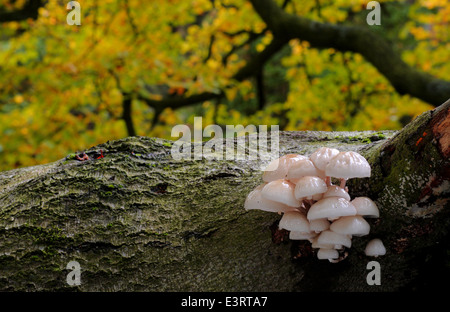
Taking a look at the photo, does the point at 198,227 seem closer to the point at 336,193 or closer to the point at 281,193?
the point at 281,193

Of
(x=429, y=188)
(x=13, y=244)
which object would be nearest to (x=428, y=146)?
(x=429, y=188)

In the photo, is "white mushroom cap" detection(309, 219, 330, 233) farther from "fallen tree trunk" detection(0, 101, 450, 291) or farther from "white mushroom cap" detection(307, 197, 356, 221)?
"fallen tree trunk" detection(0, 101, 450, 291)

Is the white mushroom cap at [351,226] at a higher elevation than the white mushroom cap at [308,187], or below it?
below

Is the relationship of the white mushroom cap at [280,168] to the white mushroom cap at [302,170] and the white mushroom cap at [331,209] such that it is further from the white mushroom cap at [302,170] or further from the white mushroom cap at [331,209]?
the white mushroom cap at [331,209]

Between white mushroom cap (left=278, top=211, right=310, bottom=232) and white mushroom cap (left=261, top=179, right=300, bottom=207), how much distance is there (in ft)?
0.15

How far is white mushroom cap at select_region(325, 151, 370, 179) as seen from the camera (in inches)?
46.4

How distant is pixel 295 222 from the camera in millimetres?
1218

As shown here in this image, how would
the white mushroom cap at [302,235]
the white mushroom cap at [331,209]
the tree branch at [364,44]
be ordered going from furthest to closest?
the tree branch at [364,44] → the white mushroom cap at [302,235] → the white mushroom cap at [331,209]

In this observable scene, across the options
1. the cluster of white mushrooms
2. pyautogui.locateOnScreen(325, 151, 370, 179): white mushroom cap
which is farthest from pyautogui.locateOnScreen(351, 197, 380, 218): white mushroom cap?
pyautogui.locateOnScreen(325, 151, 370, 179): white mushroom cap

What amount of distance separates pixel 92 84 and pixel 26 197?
540cm

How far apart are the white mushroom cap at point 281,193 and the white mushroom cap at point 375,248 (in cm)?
31

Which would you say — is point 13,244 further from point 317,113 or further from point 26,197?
point 317,113

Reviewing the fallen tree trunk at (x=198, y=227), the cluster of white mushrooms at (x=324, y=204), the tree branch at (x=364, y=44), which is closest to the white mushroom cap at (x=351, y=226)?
the cluster of white mushrooms at (x=324, y=204)

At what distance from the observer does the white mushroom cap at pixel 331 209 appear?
3.79 feet
